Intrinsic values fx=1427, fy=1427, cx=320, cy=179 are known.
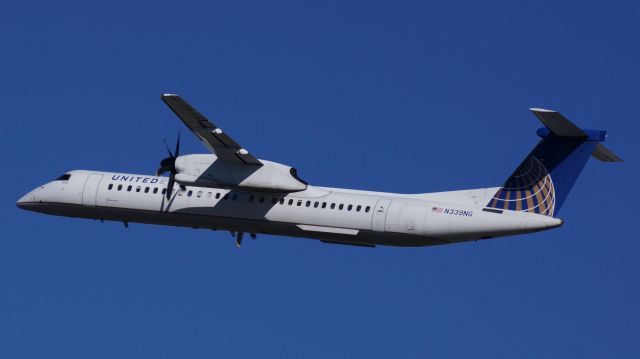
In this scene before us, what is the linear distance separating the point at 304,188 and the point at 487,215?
6385mm

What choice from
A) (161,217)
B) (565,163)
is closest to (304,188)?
(161,217)

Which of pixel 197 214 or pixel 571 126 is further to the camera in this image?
pixel 197 214

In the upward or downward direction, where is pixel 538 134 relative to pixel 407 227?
upward

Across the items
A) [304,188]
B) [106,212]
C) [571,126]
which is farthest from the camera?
[106,212]

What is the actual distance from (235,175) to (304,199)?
2488 mm

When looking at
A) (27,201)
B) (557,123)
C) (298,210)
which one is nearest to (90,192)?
(27,201)

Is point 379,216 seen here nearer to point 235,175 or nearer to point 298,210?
point 298,210

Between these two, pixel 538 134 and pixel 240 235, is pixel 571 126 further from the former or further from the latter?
pixel 240 235

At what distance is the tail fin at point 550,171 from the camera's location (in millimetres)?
45469

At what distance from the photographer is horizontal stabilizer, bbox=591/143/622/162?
47.3 meters

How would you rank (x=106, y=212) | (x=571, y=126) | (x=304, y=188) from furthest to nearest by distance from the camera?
(x=106, y=212) < (x=304, y=188) < (x=571, y=126)

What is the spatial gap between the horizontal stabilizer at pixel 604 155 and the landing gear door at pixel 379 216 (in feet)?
23.3

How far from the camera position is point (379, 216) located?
47312mm

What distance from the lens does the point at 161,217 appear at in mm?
50719
